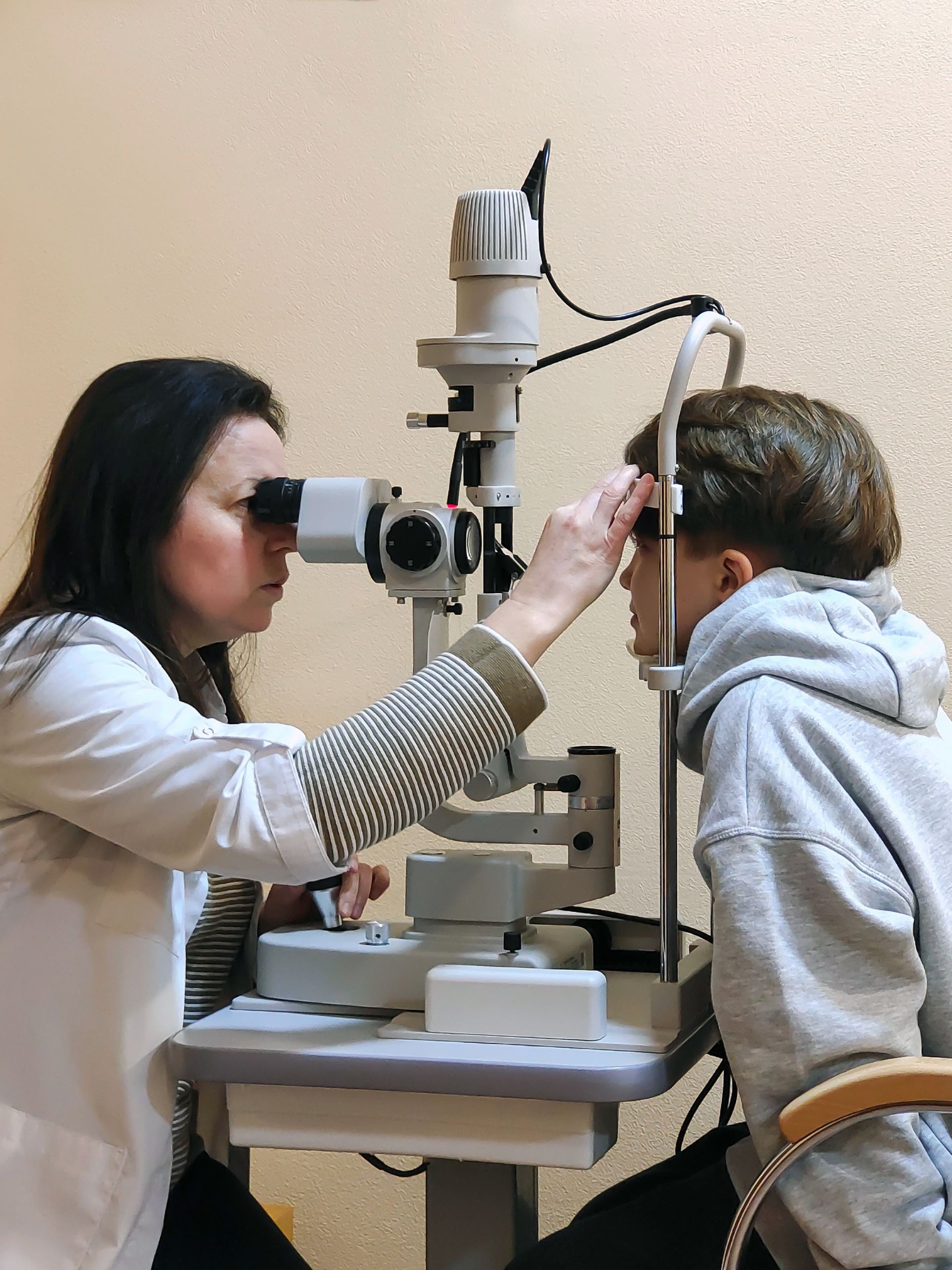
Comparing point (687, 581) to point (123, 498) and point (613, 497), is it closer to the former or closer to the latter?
point (613, 497)

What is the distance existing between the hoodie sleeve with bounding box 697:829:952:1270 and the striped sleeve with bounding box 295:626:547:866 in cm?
21

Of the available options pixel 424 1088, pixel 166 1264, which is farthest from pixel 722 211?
pixel 166 1264

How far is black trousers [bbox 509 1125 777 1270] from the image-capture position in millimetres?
1023

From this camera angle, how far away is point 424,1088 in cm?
95

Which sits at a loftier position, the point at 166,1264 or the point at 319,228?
the point at 319,228

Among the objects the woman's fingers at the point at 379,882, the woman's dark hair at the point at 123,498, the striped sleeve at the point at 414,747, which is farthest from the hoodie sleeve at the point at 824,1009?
the woman's dark hair at the point at 123,498

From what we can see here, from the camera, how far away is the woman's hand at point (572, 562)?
1.06 metres

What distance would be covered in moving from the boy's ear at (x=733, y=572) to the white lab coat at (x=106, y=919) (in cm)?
41

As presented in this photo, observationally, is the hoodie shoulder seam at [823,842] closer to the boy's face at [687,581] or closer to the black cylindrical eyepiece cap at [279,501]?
the boy's face at [687,581]

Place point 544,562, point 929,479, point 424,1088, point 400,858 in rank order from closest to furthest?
1. point 424,1088
2. point 544,562
3. point 929,479
4. point 400,858

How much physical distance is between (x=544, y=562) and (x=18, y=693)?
45 cm

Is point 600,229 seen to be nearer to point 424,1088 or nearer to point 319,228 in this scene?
point 319,228

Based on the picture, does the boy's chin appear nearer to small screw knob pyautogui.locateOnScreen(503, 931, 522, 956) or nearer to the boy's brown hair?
the boy's brown hair

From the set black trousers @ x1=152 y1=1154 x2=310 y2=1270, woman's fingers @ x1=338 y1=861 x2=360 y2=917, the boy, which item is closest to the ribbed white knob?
the boy
